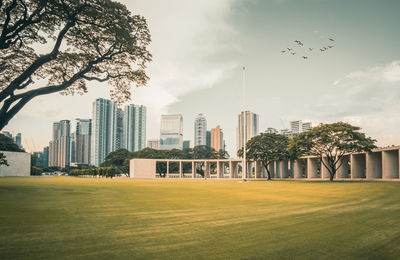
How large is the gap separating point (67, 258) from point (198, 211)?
6532mm

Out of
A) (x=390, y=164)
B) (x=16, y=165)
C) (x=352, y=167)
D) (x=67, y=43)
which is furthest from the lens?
(x=16, y=165)

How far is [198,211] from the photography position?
11398 millimetres

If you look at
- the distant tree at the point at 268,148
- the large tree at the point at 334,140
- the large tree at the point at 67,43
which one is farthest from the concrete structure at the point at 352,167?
the large tree at the point at 67,43

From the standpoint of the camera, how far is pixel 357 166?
55312mm

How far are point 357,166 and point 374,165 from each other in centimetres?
605

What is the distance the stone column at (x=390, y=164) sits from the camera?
44.9 m

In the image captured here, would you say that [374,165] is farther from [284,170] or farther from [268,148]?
[284,170]

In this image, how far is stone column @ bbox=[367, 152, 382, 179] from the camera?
49.1m

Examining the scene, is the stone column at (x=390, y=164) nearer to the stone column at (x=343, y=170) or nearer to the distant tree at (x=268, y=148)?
the stone column at (x=343, y=170)

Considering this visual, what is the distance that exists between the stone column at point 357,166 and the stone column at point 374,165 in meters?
5.57

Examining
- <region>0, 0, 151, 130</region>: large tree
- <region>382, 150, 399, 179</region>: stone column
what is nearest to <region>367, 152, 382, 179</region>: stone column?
<region>382, 150, 399, 179</region>: stone column

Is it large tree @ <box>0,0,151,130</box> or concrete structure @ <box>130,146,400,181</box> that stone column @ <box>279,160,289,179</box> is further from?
large tree @ <box>0,0,151,130</box>

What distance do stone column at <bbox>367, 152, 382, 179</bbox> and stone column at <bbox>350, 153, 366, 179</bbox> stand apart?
5572mm

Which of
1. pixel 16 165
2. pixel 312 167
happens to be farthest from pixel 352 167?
pixel 16 165
